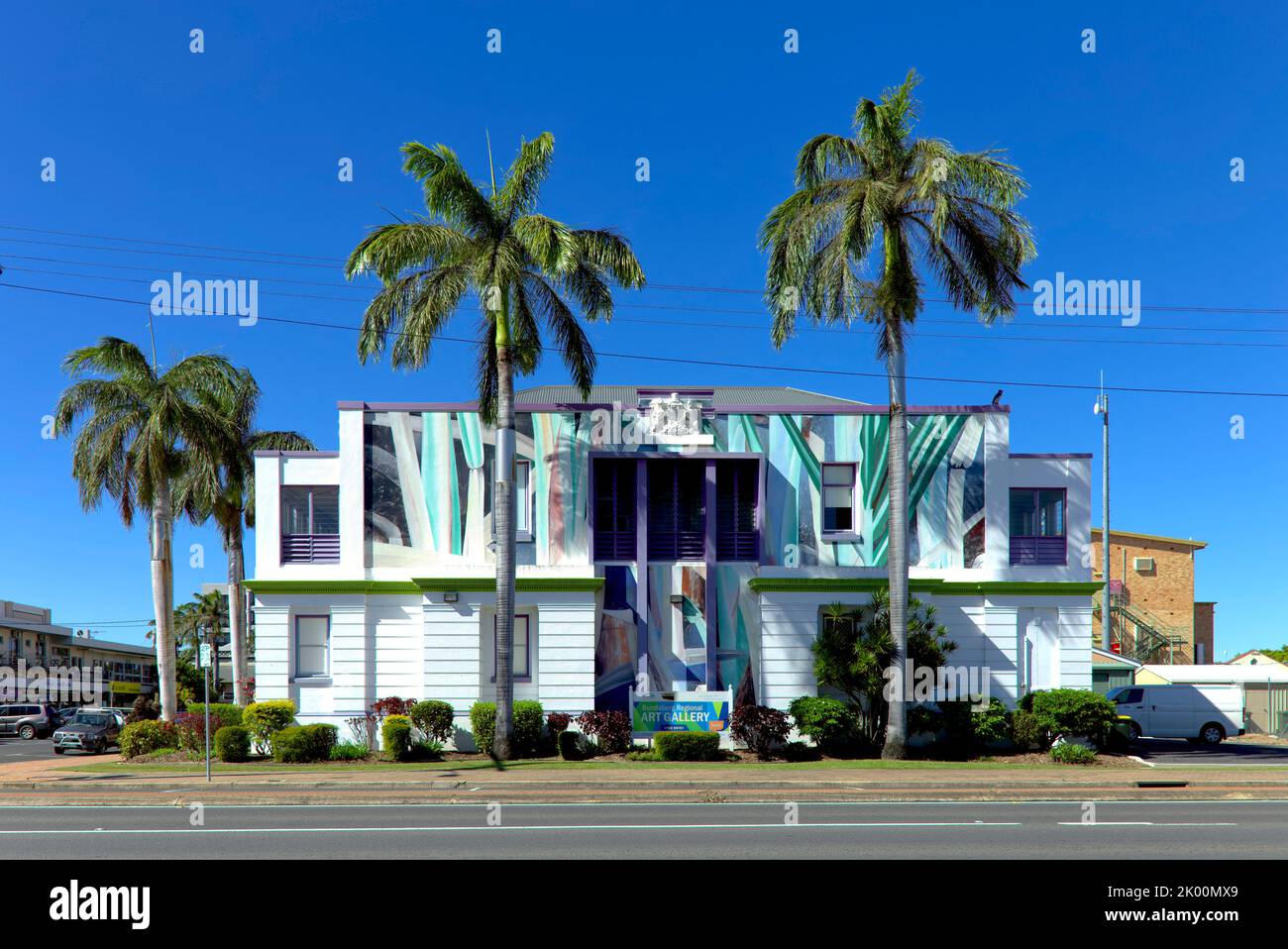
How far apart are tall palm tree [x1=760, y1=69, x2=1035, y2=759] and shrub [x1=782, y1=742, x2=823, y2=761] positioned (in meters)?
1.67

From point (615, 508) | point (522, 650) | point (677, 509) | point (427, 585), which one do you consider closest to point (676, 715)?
point (522, 650)

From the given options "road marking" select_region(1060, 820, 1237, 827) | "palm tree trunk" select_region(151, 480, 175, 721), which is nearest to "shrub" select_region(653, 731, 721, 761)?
"road marking" select_region(1060, 820, 1237, 827)

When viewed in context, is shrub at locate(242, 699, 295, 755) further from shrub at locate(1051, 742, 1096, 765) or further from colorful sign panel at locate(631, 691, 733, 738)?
shrub at locate(1051, 742, 1096, 765)

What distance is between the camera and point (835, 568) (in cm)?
2706

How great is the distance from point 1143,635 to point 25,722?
5249 centimetres

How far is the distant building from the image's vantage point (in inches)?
2758

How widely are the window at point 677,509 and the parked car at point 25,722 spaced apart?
108 ft

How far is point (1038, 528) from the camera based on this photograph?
28.3m

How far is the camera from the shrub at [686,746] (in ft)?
79.0

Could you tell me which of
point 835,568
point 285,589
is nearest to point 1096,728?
point 835,568

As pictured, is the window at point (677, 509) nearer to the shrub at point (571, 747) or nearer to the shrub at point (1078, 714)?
the shrub at point (571, 747)

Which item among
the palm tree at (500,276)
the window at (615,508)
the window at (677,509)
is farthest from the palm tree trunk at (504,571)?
the window at (677,509)

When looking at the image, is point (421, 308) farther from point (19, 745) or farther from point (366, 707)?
point (19, 745)

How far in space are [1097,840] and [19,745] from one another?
134ft
